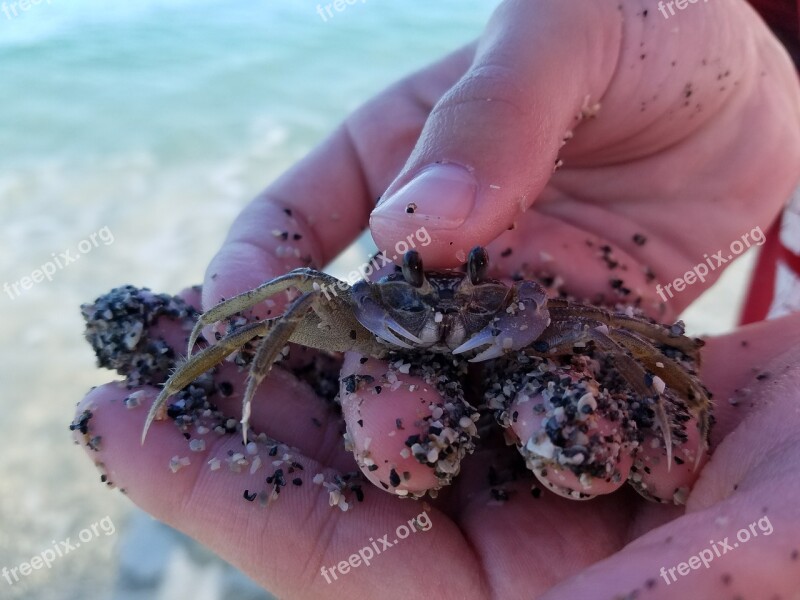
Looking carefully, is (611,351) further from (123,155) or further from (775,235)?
(123,155)

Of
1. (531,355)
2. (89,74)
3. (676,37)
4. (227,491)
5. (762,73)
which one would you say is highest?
(676,37)

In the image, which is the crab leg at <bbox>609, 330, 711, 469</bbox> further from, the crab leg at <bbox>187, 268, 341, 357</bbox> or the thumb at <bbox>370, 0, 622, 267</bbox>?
the crab leg at <bbox>187, 268, 341, 357</bbox>

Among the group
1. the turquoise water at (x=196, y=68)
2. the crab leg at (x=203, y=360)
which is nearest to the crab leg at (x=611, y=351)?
the crab leg at (x=203, y=360)

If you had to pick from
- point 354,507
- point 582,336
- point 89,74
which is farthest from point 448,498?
point 89,74

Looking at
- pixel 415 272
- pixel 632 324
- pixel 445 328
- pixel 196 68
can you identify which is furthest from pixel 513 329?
pixel 196 68

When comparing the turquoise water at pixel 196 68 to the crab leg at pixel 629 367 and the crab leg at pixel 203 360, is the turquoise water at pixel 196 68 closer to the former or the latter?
the crab leg at pixel 203 360

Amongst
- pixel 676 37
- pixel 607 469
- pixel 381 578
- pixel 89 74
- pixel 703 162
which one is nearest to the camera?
pixel 607 469

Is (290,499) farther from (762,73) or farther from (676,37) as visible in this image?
(762,73)

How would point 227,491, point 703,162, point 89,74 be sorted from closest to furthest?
point 227,491, point 703,162, point 89,74
